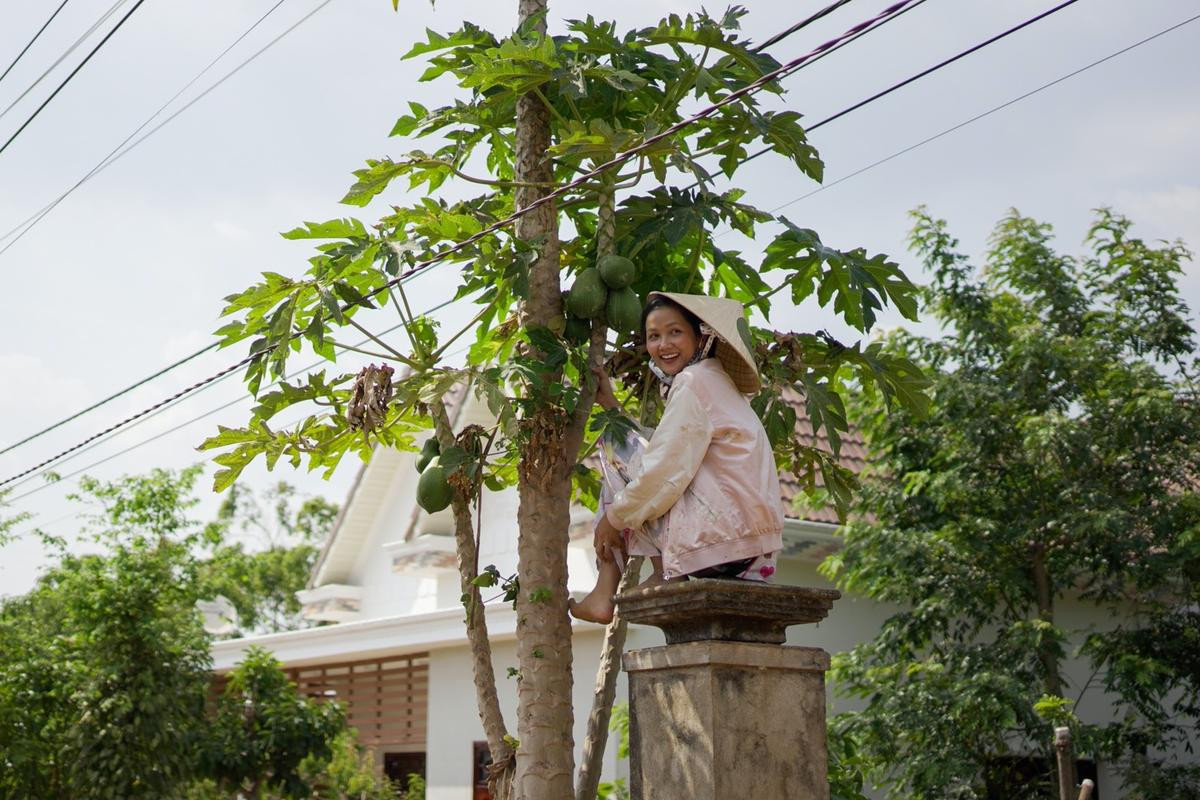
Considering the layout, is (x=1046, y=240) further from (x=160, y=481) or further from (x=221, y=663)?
(x=221, y=663)

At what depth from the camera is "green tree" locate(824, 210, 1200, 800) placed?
11344 millimetres

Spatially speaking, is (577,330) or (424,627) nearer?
(577,330)

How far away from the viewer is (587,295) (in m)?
5.74

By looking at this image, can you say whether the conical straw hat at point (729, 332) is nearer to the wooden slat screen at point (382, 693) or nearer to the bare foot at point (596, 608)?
the bare foot at point (596, 608)

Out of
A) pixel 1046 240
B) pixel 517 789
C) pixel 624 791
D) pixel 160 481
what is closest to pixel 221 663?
pixel 160 481

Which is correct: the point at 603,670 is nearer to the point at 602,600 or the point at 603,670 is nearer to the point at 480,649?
the point at 480,649

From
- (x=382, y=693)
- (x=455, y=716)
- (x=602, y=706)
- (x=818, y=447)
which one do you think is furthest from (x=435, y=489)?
(x=382, y=693)

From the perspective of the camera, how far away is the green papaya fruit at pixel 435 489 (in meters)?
5.89

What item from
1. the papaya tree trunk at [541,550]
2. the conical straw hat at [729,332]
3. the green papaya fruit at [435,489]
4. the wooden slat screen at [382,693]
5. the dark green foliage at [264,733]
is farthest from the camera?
the wooden slat screen at [382,693]

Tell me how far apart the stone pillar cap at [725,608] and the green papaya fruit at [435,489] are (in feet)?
3.88

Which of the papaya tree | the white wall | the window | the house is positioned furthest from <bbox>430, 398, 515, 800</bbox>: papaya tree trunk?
the window

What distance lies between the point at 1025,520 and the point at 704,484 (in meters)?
7.65

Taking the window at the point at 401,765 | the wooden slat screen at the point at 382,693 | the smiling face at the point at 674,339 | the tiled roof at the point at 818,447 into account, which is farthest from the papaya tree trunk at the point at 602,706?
the window at the point at 401,765

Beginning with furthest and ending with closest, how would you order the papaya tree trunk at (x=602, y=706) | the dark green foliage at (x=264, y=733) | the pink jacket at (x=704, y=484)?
the dark green foliage at (x=264, y=733), the papaya tree trunk at (x=602, y=706), the pink jacket at (x=704, y=484)
